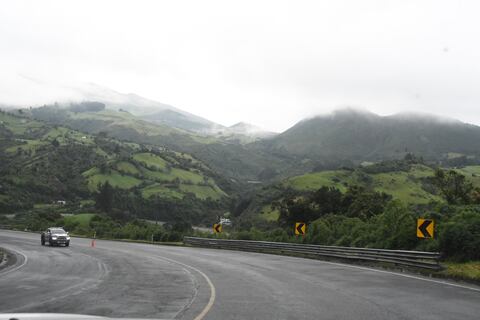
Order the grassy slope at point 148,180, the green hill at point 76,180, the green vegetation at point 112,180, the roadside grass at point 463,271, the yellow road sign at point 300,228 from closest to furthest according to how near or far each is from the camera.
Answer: the roadside grass at point 463,271
the yellow road sign at point 300,228
the green hill at point 76,180
the green vegetation at point 112,180
the grassy slope at point 148,180

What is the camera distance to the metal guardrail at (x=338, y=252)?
20.0m

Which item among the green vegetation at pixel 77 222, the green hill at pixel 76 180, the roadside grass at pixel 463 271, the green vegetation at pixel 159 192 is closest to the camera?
the roadside grass at pixel 463 271

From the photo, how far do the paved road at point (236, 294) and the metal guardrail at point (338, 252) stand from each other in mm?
1472

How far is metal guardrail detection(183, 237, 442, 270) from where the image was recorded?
20.0 meters

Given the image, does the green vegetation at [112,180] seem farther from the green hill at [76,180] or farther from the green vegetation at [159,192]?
the green vegetation at [159,192]

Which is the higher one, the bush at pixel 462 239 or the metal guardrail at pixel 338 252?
the bush at pixel 462 239

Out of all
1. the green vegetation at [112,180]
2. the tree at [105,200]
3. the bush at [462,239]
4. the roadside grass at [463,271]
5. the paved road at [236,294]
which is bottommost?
→ the paved road at [236,294]

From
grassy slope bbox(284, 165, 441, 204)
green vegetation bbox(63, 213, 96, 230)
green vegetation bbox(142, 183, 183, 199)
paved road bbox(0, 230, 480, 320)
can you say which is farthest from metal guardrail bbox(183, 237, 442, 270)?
green vegetation bbox(142, 183, 183, 199)

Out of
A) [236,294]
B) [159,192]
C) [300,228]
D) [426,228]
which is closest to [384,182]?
[159,192]

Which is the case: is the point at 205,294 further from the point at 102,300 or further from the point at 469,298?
the point at 469,298

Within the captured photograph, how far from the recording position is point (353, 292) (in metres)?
14.1

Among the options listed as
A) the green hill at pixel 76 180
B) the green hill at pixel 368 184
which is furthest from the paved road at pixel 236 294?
the green hill at pixel 76 180

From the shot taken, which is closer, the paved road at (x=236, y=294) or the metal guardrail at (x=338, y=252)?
the paved road at (x=236, y=294)

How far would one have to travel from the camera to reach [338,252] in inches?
1083
